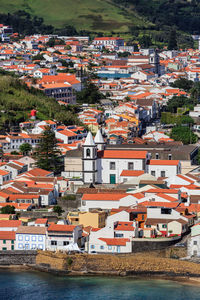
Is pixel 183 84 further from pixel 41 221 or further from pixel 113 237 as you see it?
pixel 113 237

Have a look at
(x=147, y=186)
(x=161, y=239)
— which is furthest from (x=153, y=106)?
(x=161, y=239)

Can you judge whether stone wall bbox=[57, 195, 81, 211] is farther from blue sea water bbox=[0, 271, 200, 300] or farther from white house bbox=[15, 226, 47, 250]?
blue sea water bbox=[0, 271, 200, 300]

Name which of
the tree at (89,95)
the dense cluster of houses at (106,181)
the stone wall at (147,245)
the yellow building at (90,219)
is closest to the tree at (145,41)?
the dense cluster of houses at (106,181)

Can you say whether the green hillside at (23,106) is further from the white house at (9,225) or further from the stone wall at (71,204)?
the white house at (9,225)

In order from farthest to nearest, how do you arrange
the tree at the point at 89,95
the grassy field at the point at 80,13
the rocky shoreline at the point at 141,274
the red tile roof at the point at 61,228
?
the grassy field at the point at 80,13, the tree at the point at 89,95, the red tile roof at the point at 61,228, the rocky shoreline at the point at 141,274

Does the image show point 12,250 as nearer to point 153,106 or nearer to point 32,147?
point 32,147

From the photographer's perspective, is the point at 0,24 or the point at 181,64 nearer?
the point at 181,64
